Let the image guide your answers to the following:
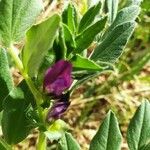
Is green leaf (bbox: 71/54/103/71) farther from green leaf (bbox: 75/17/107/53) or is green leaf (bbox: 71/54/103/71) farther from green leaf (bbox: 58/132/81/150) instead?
green leaf (bbox: 58/132/81/150)

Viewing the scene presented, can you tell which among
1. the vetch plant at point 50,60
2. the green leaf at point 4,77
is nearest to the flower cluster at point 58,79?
the vetch plant at point 50,60

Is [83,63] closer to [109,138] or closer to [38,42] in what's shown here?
[38,42]

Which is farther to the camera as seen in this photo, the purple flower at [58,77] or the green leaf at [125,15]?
the green leaf at [125,15]

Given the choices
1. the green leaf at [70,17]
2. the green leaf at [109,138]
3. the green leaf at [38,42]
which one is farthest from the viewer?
the green leaf at [109,138]

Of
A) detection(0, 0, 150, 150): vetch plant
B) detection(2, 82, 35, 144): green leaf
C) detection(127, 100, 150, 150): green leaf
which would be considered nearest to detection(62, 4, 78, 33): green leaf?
detection(0, 0, 150, 150): vetch plant

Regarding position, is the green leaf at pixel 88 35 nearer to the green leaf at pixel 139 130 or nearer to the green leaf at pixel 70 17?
the green leaf at pixel 70 17

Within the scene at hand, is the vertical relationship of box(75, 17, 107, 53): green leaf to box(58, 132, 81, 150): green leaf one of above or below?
above

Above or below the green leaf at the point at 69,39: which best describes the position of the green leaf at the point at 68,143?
below
